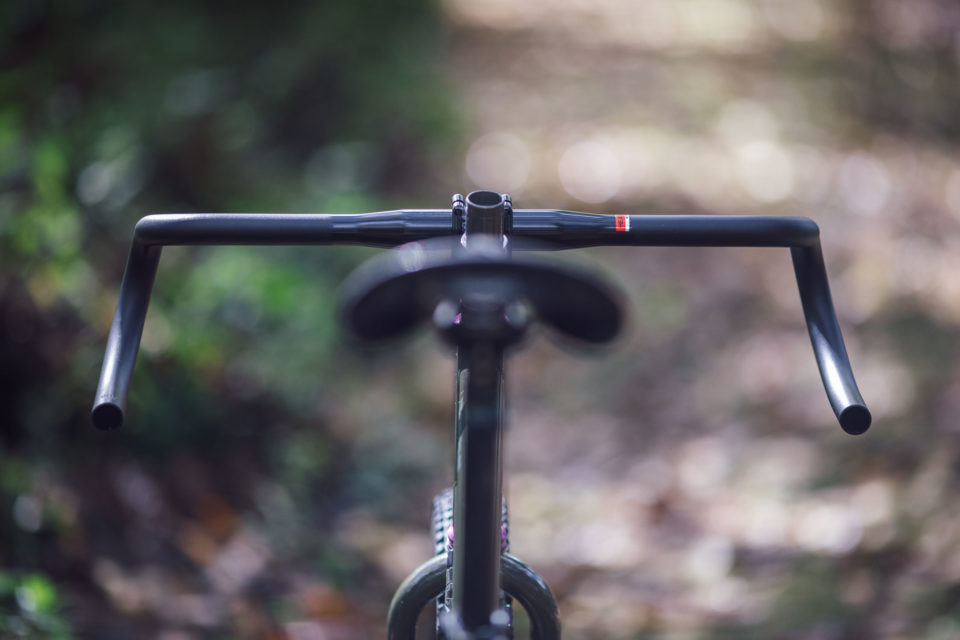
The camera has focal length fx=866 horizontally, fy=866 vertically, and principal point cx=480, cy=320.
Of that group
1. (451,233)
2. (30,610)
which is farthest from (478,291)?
(30,610)

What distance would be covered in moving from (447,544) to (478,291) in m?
0.58

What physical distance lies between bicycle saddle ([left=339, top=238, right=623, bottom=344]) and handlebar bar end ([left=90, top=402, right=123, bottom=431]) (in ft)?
1.13

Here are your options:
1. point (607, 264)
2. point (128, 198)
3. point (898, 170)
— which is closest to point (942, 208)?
point (898, 170)

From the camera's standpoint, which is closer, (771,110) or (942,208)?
(942,208)

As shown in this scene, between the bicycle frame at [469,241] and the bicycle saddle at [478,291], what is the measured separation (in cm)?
14

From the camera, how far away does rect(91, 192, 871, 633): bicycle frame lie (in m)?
1.00

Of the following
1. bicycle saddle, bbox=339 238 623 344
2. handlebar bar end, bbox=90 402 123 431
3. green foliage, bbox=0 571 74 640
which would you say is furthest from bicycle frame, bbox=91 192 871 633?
green foliage, bbox=0 571 74 640

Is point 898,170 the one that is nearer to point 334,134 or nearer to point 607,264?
point 607,264

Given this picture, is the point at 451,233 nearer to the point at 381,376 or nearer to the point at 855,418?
the point at 855,418

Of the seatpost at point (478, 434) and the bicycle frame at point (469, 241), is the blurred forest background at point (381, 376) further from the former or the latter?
the seatpost at point (478, 434)

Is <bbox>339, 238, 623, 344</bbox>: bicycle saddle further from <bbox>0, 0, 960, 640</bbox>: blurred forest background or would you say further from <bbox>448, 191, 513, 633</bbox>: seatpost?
<bbox>0, 0, 960, 640</bbox>: blurred forest background

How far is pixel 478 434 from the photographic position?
3.08 feet

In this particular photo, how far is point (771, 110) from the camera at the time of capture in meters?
7.37

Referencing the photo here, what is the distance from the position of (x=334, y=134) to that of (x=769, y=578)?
3.99 m
